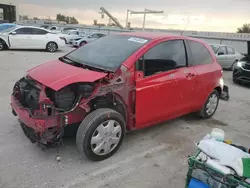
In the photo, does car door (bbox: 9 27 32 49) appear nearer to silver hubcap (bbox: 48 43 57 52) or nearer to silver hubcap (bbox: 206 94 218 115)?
silver hubcap (bbox: 48 43 57 52)

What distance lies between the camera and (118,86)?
10.7 feet

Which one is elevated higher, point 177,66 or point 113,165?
point 177,66

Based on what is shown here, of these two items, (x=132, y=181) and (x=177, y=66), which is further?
(x=177, y=66)

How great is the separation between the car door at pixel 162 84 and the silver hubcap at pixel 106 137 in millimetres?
416

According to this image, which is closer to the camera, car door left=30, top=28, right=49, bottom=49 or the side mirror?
the side mirror

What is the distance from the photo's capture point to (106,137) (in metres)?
3.21

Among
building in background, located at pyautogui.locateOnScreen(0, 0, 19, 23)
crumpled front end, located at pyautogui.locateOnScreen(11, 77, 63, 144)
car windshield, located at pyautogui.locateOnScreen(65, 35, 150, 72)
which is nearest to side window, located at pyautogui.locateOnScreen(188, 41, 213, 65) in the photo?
car windshield, located at pyautogui.locateOnScreen(65, 35, 150, 72)

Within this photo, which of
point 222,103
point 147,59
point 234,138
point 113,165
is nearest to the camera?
point 113,165

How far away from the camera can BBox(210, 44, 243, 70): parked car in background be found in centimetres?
1201

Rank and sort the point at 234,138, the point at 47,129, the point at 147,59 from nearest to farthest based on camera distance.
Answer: the point at 47,129
the point at 147,59
the point at 234,138

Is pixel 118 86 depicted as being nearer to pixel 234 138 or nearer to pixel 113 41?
pixel 113 41

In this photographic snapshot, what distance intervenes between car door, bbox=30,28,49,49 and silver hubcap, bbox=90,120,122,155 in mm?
12368

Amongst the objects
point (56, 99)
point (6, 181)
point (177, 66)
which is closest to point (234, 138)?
point (177, 66)

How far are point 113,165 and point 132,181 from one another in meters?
0.38
